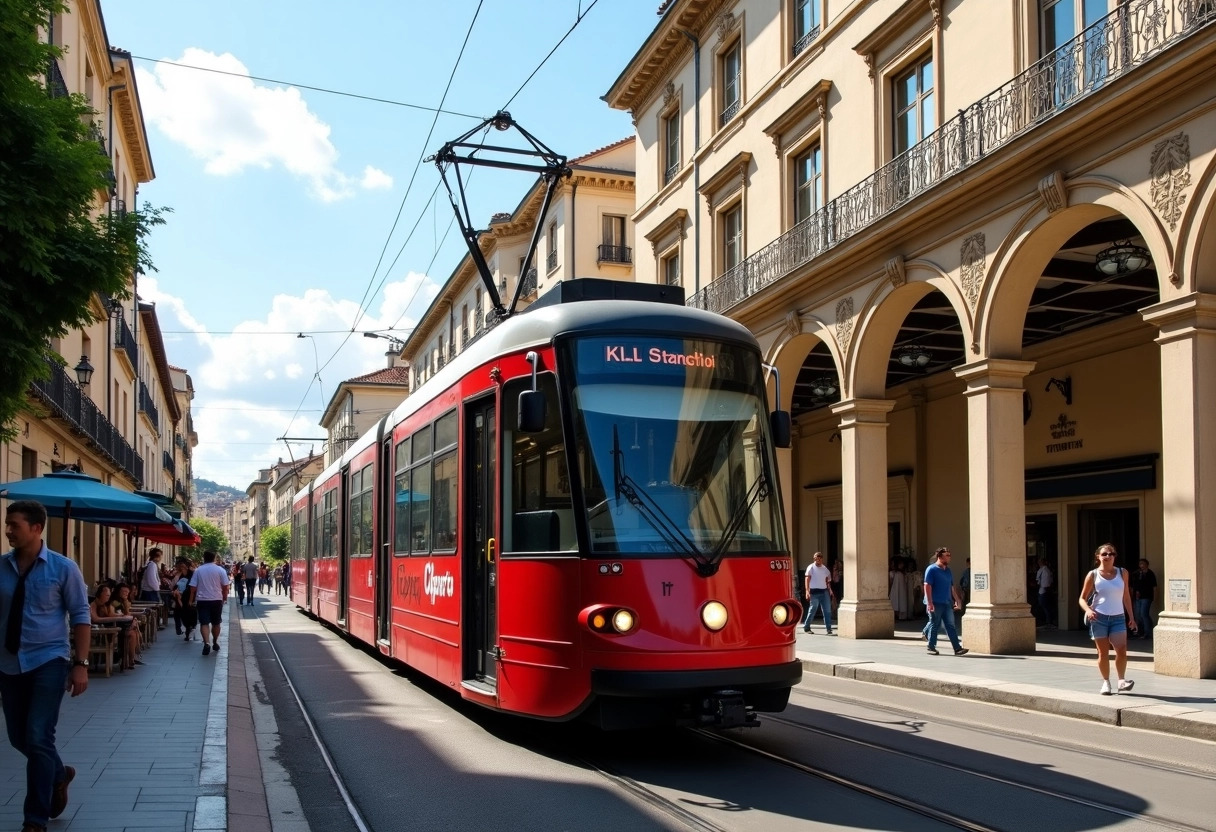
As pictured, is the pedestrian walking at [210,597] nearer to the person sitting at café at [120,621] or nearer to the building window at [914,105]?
the person sitting at café at [120,621]

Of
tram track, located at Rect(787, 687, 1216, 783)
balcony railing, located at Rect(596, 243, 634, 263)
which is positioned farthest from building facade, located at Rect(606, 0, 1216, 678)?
balcony railing, located at Rect(596, 243, 634, 263)

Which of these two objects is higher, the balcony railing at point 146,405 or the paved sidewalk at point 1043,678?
the balcony railing at point 146,405

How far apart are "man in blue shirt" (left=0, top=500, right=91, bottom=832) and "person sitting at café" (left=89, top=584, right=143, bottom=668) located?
929 cm

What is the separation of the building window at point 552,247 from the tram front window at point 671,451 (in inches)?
1334

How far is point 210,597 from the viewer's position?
62.3 ft

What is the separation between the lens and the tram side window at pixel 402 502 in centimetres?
1312

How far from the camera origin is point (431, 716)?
11484mm

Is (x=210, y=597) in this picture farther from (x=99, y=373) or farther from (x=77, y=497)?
(x=99, y=373)

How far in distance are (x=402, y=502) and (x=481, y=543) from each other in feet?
11.9

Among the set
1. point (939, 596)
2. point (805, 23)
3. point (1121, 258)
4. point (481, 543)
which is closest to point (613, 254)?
point (805, 23)

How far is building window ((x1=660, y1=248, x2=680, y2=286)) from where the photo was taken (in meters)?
31.6

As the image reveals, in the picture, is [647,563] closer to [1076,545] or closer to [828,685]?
[828,685]

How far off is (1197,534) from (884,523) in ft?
27.6

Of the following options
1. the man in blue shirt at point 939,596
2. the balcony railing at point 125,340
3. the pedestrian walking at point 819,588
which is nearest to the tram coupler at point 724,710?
the man in blue shirt at point 939,596
